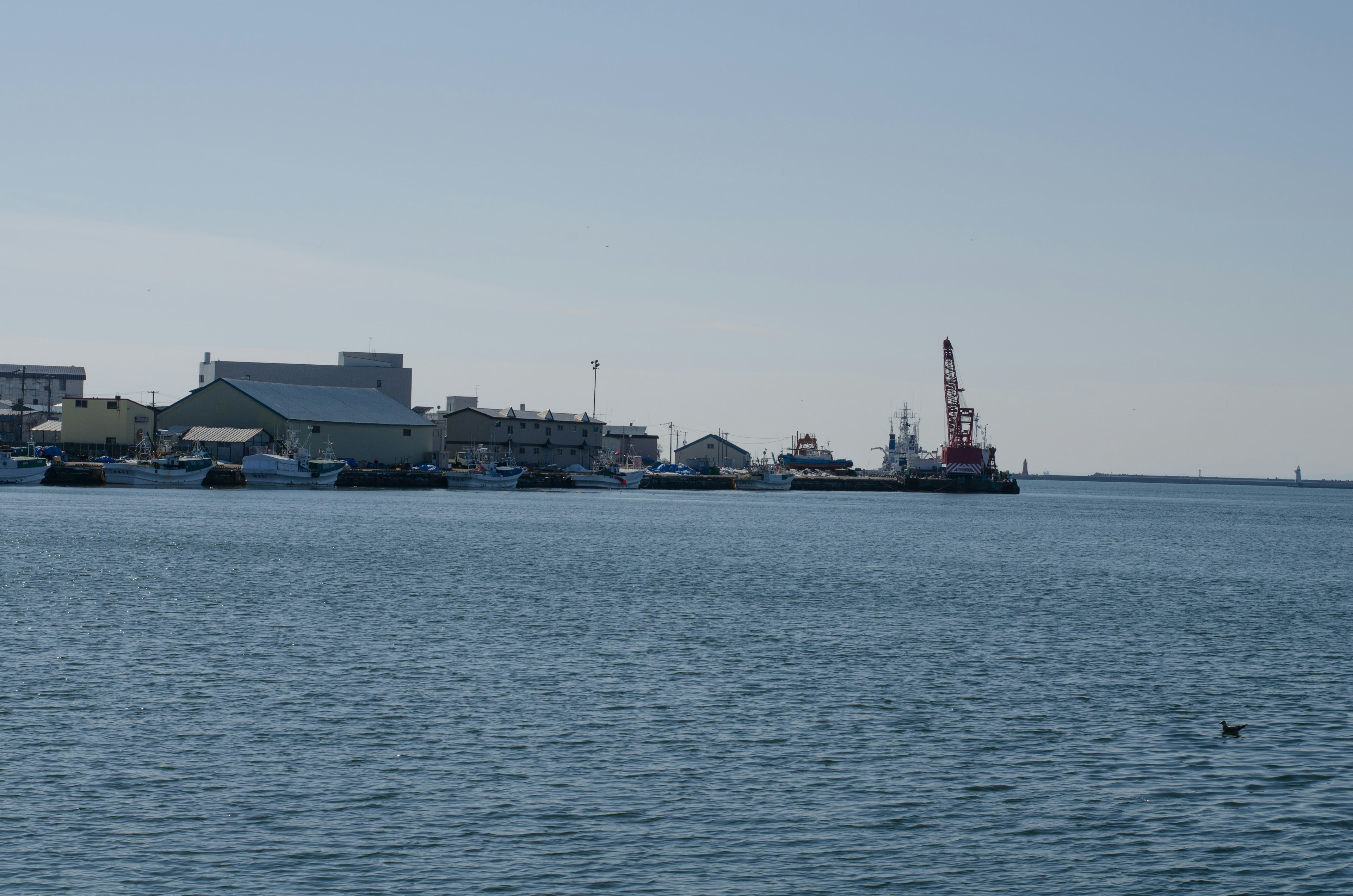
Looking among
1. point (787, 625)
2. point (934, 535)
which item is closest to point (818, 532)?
point (934, 535)

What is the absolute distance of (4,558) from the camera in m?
56.7

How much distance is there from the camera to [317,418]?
14925cm

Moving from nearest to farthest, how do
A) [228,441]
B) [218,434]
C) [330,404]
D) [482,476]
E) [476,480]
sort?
1. [228,441]
2. [218,434]
3. [330,404]
4. [482,476]
5. [476,480]

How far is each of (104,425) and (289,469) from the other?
85.8ft

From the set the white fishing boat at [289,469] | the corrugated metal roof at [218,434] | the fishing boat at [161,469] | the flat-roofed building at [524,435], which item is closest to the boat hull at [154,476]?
the fishing boat at [161,469]

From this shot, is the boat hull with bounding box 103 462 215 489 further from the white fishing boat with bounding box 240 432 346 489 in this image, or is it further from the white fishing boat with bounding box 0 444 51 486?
the white fishing boat with bounding box 0 444 51 486

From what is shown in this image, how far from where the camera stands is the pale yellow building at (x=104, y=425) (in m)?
148

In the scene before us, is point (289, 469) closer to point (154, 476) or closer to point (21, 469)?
point (154, 476)

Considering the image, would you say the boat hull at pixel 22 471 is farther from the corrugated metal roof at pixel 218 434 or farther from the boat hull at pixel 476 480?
the boat hull at pixel 476 480

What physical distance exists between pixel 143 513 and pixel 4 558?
127 ft

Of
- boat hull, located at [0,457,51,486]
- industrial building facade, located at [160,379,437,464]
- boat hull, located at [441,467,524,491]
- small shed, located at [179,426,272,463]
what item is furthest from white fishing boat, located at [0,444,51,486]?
boat hull, located at [441,467,524,491]

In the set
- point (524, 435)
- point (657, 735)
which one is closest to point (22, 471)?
point (524, 435)

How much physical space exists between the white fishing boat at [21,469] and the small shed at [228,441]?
49.0 ft

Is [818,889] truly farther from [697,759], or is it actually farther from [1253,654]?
[1253,654]
